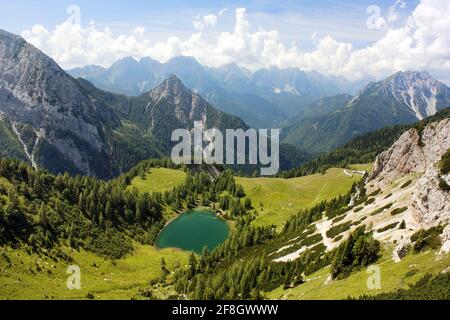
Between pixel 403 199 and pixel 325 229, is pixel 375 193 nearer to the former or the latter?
pixel 325 229

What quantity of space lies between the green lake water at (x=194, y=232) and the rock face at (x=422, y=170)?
69804 millimetres

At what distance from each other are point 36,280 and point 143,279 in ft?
105

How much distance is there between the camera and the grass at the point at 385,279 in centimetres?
5103

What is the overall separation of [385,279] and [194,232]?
125 m

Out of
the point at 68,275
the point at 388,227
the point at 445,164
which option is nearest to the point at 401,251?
the point at 445,164

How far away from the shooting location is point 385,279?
2154 inches

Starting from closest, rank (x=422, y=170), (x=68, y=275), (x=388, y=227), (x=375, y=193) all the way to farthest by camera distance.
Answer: (x=388, y=227), (x=422, y=170), (x=68, y=275), (x=375, y=193)

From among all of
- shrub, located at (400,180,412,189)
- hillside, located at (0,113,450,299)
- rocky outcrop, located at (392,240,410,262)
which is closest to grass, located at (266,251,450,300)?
hillside, located at (0,113,450,299)

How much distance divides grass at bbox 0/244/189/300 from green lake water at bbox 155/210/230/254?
66.0 ft

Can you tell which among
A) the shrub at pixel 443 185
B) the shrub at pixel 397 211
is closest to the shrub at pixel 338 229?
the shrub at pixel 397 211

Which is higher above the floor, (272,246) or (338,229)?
(338,229)

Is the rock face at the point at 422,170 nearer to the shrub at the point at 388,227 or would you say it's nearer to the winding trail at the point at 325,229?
the shrub at the point at 388,227

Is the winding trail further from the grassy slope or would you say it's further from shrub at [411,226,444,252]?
the grassy slope
